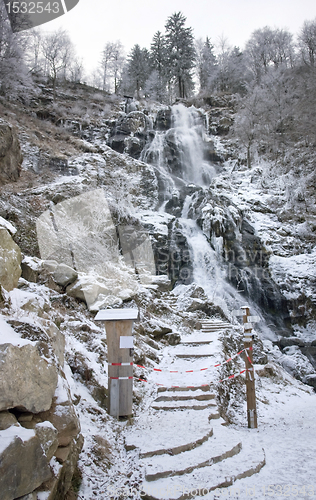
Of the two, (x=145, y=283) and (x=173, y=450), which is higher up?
(x=145, y=283)

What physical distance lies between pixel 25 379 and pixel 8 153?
1038cm

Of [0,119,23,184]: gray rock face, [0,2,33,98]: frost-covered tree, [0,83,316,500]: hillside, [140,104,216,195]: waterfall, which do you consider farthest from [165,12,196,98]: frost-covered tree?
[0,119,23,184]: gray rock face

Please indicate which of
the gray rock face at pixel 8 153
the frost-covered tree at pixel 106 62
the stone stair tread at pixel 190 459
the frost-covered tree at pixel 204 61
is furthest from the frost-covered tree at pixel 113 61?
the stone stair tread at pixel 190 459

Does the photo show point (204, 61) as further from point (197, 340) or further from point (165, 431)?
point (165, 431)

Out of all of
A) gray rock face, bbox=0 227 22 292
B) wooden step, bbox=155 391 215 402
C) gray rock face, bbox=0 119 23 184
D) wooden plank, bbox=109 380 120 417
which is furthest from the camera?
gray rock face, bbox=0 119 23 184

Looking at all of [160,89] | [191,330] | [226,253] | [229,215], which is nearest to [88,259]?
[191,330]

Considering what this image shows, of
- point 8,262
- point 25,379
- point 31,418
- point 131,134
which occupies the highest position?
point 131,134

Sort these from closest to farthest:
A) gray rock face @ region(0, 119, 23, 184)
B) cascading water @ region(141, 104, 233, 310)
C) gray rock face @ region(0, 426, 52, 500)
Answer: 1. gray rock face @ region(0, 426, 52, 500)
2. gray rock face @ region(0, 119, 23, 184)
3. cascading water @ region(141, 104, 233, 310)

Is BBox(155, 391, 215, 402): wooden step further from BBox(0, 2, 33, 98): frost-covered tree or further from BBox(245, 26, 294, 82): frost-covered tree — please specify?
BBox(245, 26, 294, 82): frost-covered tree

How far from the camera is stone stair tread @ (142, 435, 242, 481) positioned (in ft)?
10.6

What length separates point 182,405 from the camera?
507 centimetres

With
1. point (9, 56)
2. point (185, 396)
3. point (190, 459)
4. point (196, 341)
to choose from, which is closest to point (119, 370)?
point (190, 459)

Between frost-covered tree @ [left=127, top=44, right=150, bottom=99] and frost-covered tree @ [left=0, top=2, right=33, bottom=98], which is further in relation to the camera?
frost-covered tree @ [left=127, top=44, right=150, bottom=99]

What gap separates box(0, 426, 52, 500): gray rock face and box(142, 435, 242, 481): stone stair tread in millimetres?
1528
